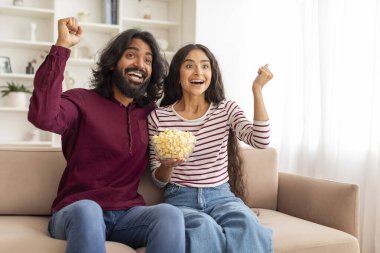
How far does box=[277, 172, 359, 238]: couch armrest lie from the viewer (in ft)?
6.80

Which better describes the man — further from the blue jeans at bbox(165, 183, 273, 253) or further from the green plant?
the green plant

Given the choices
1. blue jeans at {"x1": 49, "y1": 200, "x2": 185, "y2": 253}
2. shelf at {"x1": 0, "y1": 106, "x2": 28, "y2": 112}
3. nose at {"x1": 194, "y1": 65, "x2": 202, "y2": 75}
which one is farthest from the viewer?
shelf at {"x1": 0, "y1": 106, "x2": 28, "y2": 112}

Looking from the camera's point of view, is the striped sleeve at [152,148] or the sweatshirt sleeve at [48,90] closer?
the sweatshirt sleeve at [48,90]

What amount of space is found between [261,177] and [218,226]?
0.76 meters

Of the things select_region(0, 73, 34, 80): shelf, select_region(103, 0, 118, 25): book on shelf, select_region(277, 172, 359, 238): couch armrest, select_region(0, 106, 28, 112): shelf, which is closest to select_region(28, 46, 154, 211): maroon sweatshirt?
select_region(277, 172, 359, 238): couch armrest

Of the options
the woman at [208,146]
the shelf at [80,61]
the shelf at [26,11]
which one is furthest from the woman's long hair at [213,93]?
the shelf at [26,11]

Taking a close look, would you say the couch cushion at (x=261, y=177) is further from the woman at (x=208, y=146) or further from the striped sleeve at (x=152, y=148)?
the striped sleeve at (x=152, y=148)

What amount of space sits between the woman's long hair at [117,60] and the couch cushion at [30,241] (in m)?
0.63

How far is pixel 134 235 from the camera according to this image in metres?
1.67

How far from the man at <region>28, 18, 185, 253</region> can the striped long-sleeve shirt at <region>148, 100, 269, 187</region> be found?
0.09m

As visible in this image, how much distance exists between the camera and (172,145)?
1.69m

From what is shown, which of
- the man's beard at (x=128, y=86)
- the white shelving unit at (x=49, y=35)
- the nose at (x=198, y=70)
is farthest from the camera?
the white shelving unit at (x=49, y=35)

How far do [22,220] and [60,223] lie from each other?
407 millimetres

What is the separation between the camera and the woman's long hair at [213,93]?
2.13m
